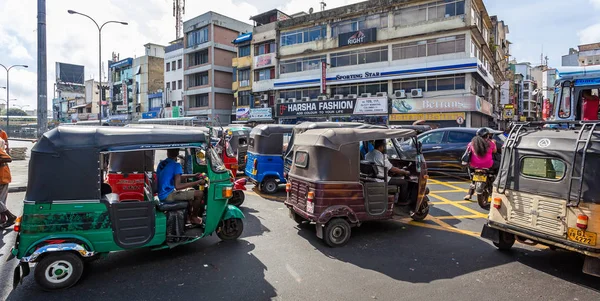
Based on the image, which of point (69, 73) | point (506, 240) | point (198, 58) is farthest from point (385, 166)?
point (69, 73)

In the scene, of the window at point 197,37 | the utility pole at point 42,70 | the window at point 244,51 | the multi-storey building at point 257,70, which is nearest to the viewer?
the utility pole at point 42,70

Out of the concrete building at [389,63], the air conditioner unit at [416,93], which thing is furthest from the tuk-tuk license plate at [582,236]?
the air conditioner unit at [416,93]

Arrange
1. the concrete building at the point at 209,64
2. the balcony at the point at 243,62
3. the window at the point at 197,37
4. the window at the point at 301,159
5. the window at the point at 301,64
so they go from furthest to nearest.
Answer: the window at the point at 197,37 < the concrete building at the point at 209,64 < the balcony at the point at 243,62 < the window at the point at 301,64 < the window at the point at 301,159

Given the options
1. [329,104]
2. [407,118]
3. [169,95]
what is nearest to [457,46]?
[407,118]

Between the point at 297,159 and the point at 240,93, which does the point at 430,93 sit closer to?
the point at 240,93

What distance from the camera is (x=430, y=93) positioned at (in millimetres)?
27891

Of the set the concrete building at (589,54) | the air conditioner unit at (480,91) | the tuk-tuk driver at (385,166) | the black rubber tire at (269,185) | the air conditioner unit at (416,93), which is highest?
the concrete building at (589,54)

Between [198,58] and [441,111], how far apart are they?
31554 millimetres

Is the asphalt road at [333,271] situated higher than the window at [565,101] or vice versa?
the window at [565,101]

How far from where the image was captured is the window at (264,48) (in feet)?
124

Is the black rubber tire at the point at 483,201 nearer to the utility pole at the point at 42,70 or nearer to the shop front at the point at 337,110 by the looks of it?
the utility pole at the point at 42,70

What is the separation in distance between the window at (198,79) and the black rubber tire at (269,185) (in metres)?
37.0

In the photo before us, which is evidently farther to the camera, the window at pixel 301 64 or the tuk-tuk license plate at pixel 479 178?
the window at pixel 301 64

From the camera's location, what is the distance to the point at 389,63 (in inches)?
1168
